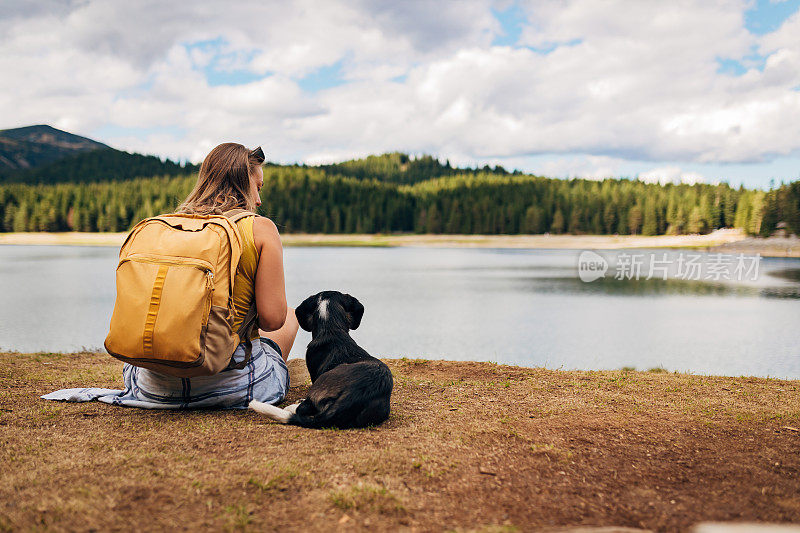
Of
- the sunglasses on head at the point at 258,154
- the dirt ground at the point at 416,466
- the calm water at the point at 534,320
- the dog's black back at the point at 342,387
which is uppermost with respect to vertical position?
the sunglasses on head at the point at 258,154

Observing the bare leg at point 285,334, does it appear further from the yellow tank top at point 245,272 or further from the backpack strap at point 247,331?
the yellow tank top at point 245,272

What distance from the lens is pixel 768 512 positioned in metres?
2.87

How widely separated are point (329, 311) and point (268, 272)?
2.51ft

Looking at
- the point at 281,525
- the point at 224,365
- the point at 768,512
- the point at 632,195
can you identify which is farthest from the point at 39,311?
the point at 632,195

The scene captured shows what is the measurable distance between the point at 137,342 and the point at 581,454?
9.58ft

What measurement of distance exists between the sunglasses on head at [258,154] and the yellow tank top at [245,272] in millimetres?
656

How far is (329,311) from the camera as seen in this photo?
4648 mm

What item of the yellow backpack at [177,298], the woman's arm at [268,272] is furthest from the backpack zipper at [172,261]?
the woman's arm at [268,272]

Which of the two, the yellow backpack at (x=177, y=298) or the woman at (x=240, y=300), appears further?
the woman at (x=240, y=300)

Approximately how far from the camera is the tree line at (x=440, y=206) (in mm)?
97375

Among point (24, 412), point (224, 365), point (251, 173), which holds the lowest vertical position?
point (24, 412)

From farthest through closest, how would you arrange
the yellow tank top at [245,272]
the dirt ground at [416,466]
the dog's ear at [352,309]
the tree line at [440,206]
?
the tree line at [440,206], the dog's ear at [352,309], the yellow tank top at [245,272], the dirt ground at [416,466]

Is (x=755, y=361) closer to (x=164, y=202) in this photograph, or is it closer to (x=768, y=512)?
(x=768, y=512)

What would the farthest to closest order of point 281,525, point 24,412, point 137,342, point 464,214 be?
1. point 464,214
2. point 24,412
3. point 137,342
4. point 281,525
